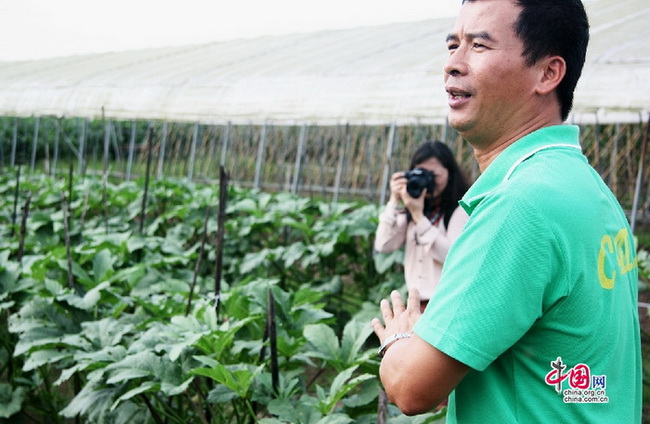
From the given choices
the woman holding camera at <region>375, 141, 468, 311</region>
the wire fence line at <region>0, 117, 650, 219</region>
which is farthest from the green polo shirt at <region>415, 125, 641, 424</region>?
the wire fence line at <region>0, 117, 650, 219</region>

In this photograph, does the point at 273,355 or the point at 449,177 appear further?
the point at 449,177

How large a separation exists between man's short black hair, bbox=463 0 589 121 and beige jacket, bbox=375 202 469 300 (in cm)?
215

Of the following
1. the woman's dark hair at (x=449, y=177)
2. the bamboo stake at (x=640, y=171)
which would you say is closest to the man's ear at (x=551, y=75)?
the woman's dark hair at (x=449, y=177)

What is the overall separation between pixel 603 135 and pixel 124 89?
705 centimetres

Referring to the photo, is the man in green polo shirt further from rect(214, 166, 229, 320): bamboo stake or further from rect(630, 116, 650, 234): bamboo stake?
rect(630, 116, 650, 234): bamboo stake

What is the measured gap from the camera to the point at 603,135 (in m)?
11.6

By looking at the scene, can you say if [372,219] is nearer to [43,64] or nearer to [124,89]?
[124,89]

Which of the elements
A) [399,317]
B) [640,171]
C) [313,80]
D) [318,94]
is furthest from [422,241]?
[313,80]

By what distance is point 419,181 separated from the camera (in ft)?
11.9

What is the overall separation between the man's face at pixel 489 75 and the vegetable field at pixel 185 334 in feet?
3.27

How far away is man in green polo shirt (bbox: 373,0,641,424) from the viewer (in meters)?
1.09

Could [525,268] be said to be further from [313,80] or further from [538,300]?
[313,80]

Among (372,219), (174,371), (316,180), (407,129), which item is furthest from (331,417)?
(316,180)

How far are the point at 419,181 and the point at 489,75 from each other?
240cm
